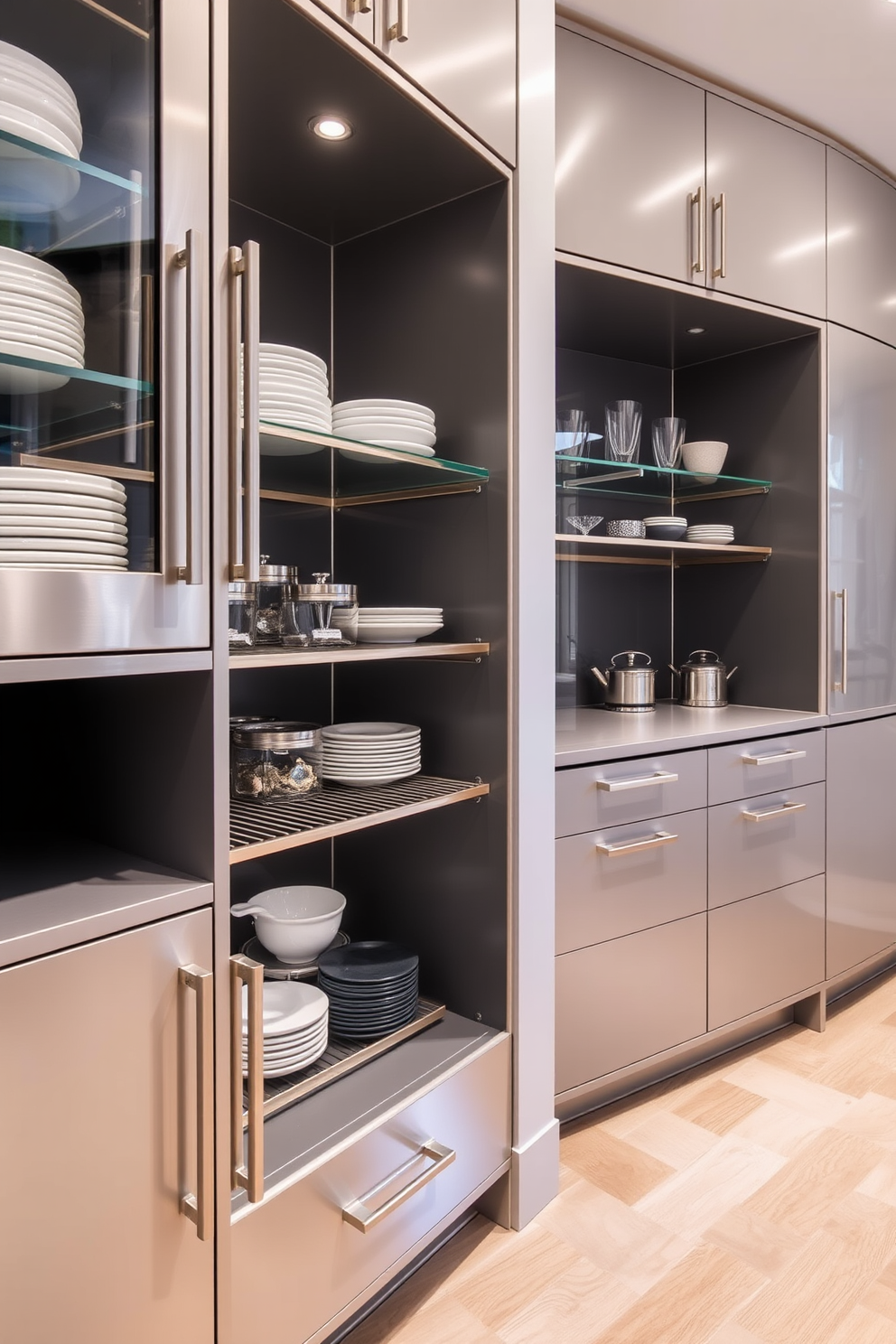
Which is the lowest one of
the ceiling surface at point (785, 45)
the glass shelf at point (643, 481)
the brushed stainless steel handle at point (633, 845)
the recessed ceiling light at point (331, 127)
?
the brushed stainless steel handle at point (633, 845)

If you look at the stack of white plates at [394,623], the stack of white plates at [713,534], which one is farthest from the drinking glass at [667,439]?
the stack of white plates at [394,623]

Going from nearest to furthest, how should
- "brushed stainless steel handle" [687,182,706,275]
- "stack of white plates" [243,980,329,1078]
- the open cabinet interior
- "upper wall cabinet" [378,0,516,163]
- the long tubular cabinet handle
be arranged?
the long tubular cabinet handle, "upper wall cabinet" [378,0,516,163], "stack of white plates" [243,980,329,1078], "brushed stainless steel handle" [687,182,706,275], the open cabinet interior

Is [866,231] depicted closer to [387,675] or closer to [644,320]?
[644,320]

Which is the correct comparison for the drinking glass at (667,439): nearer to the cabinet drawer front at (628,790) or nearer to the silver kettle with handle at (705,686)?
the silver kettle with handle at (705,686)

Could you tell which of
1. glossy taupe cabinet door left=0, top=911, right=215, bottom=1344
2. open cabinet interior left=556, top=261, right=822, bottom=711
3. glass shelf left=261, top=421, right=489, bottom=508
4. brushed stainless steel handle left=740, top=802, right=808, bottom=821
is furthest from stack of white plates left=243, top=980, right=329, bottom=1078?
brushed stainless steel handle left=740, top=802, right=808, bottom=821

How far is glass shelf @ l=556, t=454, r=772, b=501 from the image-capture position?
7.34 feet

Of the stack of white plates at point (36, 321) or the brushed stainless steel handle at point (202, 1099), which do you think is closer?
the stack of white plates at point (36, 321)

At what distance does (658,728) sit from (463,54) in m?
1.50

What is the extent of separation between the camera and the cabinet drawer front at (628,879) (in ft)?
6.14

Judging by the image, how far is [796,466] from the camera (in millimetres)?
2518

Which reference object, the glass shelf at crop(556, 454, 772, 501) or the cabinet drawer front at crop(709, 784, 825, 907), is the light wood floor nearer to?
the cabinet drawer front at crop(709, 784, 825, 907)

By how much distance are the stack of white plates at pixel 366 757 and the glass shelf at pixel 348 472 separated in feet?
1.58

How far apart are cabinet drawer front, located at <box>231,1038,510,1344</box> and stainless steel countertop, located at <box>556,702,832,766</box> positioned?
647mm

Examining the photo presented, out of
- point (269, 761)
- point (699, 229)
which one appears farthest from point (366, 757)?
point (699, 229)
